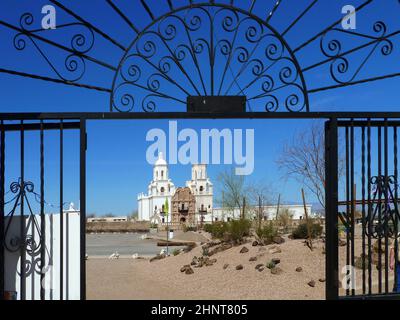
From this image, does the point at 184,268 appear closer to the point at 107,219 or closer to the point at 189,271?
the point at 189,271

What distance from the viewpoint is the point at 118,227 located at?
46812 mm

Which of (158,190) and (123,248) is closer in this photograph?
(123,248)

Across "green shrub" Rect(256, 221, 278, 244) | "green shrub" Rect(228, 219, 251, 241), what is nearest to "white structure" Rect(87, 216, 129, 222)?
"green shrub" Rect(228, 219, 251, 241)

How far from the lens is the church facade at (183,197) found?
137 ft

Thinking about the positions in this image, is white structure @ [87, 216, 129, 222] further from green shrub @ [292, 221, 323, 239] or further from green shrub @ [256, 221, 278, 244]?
green shrub @ [256, 221, 278, 244]

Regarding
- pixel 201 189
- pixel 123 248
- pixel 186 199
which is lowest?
pixel 123 248

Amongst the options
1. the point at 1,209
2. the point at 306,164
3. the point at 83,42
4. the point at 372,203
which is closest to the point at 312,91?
the point at 372,203

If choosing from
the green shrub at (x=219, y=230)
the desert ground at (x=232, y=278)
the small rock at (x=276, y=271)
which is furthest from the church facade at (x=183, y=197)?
the small rock at (x=276, y=271)

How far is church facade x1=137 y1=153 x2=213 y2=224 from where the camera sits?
41.9 m

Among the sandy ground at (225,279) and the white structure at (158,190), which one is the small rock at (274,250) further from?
the white structure at (158,190)

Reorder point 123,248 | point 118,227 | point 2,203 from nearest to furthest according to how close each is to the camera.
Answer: point 2,203, point 123,248, point 118,227

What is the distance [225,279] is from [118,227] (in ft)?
122

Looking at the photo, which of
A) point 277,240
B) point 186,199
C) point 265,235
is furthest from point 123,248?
point 186,199
